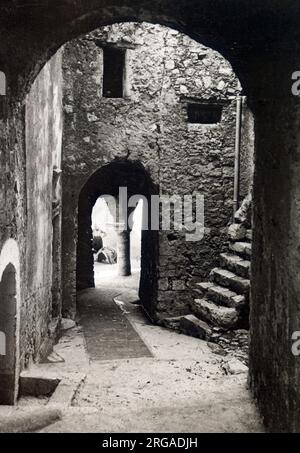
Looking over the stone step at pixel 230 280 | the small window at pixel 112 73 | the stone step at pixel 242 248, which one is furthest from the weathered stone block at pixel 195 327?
the small window at pixel 112 73

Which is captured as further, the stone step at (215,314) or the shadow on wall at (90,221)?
the shadow on wall at (90,221)

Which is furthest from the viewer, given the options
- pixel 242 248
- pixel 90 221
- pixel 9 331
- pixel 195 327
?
pixel 90 221

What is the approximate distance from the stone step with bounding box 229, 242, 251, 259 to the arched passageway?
3.79 metres

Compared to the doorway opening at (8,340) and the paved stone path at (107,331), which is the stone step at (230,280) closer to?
the paved stone path at (107,331)

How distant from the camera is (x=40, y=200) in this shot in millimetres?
5371

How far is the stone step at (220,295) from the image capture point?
6676 millimetres

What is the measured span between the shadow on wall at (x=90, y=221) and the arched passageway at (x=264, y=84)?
16.1ft

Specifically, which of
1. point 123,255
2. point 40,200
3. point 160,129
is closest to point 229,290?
point 160,129

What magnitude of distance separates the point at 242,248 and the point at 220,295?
83 centimetres

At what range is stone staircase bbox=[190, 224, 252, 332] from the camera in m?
6.67

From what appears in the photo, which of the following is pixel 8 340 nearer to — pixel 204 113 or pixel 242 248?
pixel 242 248

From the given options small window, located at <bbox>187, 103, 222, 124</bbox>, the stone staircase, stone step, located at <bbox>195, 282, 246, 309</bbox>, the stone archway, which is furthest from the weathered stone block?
the stone archway

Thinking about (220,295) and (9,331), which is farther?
(220,295)
